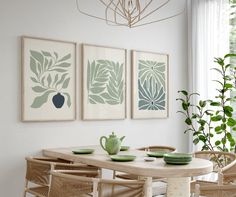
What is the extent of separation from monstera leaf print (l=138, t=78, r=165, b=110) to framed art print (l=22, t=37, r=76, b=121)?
973 mm

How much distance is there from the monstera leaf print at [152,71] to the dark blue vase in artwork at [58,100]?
1.13 metres

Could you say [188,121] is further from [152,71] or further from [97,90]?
[97,90]

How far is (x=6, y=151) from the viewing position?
3.67 m

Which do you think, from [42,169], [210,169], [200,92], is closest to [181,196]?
[210,169]

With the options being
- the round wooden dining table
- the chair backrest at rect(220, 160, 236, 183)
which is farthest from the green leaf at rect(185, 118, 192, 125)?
the round wooden dining table

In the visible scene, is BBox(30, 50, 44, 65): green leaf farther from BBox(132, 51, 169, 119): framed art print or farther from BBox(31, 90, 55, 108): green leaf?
BBox(132, 51, 169, 119): framed art print

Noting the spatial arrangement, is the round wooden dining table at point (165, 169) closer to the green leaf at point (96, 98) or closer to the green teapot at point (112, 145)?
the green teapot at point (112, 145)

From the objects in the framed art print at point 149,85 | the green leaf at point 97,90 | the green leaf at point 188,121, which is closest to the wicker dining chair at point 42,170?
the green leaf at point 97,90

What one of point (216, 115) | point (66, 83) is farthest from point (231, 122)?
point (66, 83)

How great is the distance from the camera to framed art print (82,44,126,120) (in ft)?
13.9

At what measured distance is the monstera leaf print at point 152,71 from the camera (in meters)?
4.77

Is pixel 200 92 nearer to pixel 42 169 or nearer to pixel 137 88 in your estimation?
pixel 137 88

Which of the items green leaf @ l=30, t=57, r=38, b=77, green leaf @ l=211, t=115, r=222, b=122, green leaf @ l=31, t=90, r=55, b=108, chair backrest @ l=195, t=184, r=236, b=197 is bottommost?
chair backrest @ l=195, t=184, r=236, b=197

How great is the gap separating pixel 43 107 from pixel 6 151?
565mm
